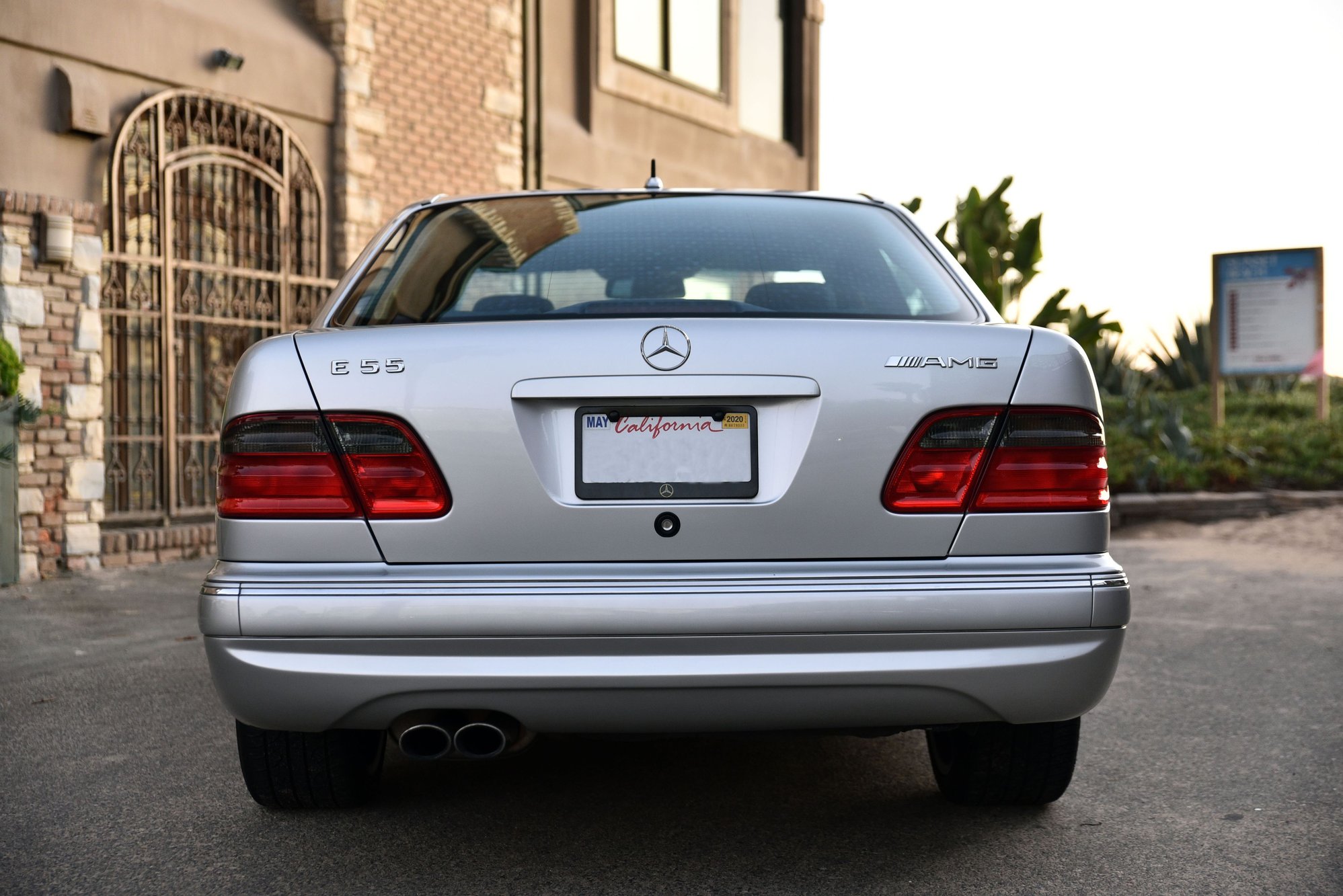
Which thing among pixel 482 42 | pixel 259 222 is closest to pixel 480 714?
pixel 259 222

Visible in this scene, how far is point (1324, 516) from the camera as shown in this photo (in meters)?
10.7

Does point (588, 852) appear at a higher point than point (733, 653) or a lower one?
lower

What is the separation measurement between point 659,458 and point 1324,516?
32.1ft

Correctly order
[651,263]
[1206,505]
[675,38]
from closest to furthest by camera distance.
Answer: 1. [651,263]
2. [1206,505]
3. [675,38]

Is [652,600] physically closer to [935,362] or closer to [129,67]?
[935,362]

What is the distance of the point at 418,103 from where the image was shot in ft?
39.4

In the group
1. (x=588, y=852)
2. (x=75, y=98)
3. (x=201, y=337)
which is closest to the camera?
(x=588, y=852)

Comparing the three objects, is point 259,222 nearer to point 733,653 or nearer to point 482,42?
point 482,42

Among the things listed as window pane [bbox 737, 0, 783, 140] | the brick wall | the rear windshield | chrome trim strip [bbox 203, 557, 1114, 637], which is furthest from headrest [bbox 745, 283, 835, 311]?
window pane [bbox 737, 0, 783, 140]

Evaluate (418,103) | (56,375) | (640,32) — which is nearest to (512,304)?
(56,375)

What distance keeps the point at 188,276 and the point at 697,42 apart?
8626 mm

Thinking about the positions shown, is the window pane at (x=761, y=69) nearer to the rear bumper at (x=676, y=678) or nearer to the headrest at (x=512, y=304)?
the headrest at (x=512, y=304)

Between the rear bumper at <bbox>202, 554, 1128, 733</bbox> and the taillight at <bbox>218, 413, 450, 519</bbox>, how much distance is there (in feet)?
0.39

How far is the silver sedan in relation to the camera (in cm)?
254
